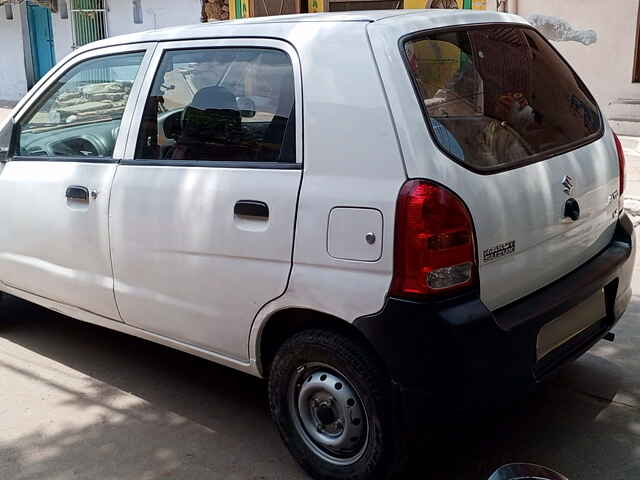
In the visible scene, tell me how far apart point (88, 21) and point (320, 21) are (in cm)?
1547

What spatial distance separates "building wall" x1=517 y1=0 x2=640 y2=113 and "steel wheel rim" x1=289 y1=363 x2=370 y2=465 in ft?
25.8

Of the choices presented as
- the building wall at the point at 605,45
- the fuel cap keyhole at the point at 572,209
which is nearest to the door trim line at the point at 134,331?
the fuel cap keyhole at the point at 572,209

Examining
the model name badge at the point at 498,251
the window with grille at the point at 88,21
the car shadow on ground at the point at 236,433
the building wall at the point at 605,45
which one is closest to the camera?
the model name badge at the point at 498,251

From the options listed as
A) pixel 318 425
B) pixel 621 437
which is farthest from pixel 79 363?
pixel 621 437

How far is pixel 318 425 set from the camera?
9.84 feet

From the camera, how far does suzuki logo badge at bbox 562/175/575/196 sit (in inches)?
116

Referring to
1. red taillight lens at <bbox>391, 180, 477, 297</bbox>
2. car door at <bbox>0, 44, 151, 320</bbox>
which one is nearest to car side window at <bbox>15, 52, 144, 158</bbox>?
car door at <bbox>0, 44, 151, 320</bbox>

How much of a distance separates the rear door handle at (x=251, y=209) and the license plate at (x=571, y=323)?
1.12 metres

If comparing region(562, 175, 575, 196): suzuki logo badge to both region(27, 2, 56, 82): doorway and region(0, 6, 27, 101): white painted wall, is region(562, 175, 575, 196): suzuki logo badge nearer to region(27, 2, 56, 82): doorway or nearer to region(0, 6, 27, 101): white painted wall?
region(27, 2, 56, 82): doorway

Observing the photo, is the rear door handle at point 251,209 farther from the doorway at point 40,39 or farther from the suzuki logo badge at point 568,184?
the doorway at point 40,39

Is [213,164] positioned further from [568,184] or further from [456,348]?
[568,184]

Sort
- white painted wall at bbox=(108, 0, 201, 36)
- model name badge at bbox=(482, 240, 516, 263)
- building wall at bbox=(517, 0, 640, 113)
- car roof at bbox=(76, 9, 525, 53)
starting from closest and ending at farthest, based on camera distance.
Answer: model name badge at bbox=(482, 240, 516, 263)
car roof at bbox=(76, 9, 525, 53)
building wall at bbox=(517, 0, 640, 113)
white painted wall at bbox=(108, 0, 201, 36)

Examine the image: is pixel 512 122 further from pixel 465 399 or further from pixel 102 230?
pixel 102 230

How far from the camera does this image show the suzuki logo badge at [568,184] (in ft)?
9.68
